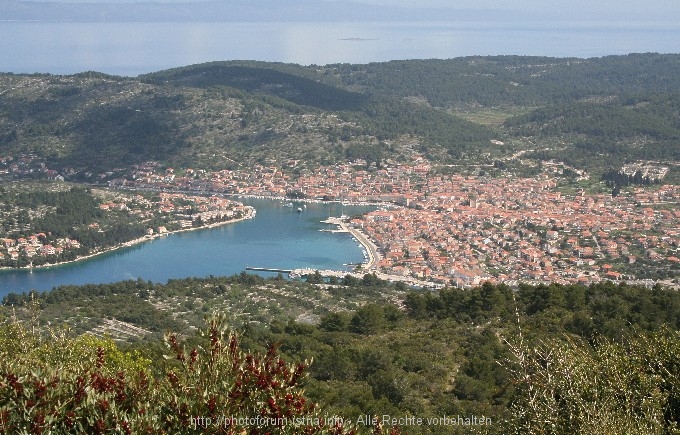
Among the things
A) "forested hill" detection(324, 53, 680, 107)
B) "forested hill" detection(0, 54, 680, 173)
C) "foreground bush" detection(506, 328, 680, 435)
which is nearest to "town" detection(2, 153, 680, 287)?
"forested hill" detection(0, 54, 680, 173)

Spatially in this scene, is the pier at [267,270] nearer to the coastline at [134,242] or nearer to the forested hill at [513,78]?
the coastline at [134,242]

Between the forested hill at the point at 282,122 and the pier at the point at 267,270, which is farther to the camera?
the forested hill at the point at 282,122

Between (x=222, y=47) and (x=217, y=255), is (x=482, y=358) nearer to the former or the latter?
(x=217, y=255)

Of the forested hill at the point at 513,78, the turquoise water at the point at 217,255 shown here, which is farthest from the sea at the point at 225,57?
the forested hill at the point at 513,78

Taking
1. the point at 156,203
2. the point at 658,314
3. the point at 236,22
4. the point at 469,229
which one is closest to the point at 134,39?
the point at 236,22

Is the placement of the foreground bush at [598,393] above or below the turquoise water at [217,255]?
above

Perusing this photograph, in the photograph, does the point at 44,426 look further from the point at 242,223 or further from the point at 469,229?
the point at 242,223
